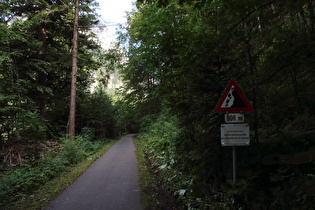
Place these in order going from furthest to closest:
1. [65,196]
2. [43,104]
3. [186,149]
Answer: [43,104] < [186,149] < [65,196]

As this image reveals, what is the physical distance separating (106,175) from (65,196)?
2158 mm

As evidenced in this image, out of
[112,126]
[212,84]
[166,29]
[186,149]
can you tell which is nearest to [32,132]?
[186,149]

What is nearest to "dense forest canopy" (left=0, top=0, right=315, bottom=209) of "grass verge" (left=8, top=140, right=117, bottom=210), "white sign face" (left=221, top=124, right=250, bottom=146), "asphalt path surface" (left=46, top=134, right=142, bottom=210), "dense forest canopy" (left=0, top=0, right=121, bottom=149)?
"white sign face" (left=221, top=124, right=250, bottom=146)

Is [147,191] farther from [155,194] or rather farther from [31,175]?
[31,175]

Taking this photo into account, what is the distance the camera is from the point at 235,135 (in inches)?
130

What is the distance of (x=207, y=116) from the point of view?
4.23m

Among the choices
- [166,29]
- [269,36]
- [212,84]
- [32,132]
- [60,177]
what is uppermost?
[166,29]

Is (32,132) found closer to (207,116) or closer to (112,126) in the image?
(207,116)

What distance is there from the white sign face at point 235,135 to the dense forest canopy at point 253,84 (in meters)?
0.42

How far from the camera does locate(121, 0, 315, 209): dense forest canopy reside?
2.82 m

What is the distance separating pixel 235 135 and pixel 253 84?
1.18 m

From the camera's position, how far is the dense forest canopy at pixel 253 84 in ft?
9.24

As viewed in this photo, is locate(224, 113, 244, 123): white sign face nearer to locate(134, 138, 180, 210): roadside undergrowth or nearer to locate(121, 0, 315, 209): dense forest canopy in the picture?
locate(121, 0, 315, 209): dense forest canopy

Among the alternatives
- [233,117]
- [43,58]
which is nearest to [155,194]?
[233,117]
